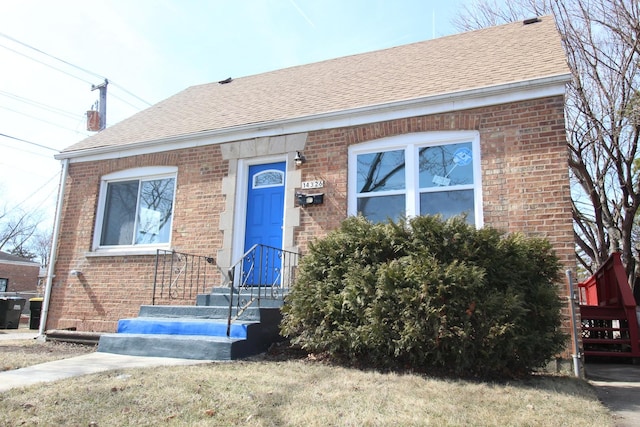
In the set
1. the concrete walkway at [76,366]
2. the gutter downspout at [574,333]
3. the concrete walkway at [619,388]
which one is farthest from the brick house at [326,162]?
the concrete walkway at [76,366]

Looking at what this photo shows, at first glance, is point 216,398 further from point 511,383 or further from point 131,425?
point 511,383

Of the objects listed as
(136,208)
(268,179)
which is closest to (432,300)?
(268,179)

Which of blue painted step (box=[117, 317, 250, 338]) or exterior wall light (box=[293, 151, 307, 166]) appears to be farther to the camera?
exterior wall light (box=[293, 151, 307, 166])

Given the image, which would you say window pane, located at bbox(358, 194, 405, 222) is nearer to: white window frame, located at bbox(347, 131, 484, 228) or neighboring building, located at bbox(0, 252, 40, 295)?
white window frame, located at bbox(347, 131, 484, 228)

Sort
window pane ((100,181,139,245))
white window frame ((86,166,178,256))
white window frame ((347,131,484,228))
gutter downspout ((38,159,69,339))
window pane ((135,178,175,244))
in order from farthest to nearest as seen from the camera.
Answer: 1. window pane ((100,181,139,245))
2. gutter downspout ((38,159,69,339))
3. window pane ((135,178,175,244))
4. white window frame ((86,166,178,256))
5. white window frame ((347,131,484,228))

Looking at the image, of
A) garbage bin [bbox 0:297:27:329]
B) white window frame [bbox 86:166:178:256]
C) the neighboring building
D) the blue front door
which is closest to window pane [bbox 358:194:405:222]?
the blue front door

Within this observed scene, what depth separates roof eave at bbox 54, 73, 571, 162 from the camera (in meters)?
6.71

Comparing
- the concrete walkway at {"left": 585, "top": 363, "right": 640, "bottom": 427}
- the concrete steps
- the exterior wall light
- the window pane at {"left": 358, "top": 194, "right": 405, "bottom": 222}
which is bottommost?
the concrete walkway at {"left": 585, "top": 363, "right": 640, "bottom": 427}

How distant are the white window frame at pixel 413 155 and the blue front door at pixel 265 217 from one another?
133 centimetres

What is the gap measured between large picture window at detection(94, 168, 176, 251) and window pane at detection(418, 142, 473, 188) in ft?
15.6

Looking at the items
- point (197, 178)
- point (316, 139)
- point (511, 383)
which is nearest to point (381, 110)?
point (316, 139)

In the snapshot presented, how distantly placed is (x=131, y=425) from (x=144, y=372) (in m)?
1.60

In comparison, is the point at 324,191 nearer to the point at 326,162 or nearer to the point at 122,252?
the point at 326,162

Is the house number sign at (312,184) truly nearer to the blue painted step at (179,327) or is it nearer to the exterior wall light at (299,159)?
the exterior wall light at (299,159)
